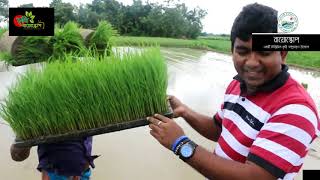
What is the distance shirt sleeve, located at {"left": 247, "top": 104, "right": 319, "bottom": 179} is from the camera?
4.36 ft

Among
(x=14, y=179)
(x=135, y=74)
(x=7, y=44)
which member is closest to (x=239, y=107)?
(x=135, y=74)

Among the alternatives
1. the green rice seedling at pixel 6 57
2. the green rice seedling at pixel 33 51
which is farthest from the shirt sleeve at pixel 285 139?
the green rice seedling at pixel 6 57

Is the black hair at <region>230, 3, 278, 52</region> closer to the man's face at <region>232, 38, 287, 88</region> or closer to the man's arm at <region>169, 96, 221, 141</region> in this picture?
the man's face at <region>232, 38, 287, 88</region>

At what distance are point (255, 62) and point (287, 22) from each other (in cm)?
33

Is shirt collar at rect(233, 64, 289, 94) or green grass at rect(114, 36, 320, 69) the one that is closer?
shirt collar at rect(233, 64, 289, 94)

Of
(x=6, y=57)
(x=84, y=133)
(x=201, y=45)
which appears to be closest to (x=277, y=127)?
(x=84, y=133)

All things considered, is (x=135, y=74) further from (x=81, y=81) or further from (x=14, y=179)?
(x=14, y=179)

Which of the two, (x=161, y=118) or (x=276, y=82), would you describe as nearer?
(x=276, y=82)

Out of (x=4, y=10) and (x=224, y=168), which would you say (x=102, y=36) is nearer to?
(x=224, y=168)

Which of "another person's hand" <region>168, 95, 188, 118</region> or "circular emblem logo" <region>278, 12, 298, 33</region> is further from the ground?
"circular emblem logo" <region>278, 12, 298, 33</region>

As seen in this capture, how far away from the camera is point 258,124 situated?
144 cm

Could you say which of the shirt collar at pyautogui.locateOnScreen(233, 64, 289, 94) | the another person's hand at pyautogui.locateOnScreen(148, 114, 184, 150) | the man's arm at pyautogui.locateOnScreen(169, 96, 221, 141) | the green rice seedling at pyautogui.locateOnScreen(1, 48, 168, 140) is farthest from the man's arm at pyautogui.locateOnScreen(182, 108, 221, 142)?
the shirt collar at pyautogui.locateOnScreen(233, 64, 289, 94)

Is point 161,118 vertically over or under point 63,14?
under

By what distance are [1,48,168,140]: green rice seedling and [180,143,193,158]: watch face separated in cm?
26
